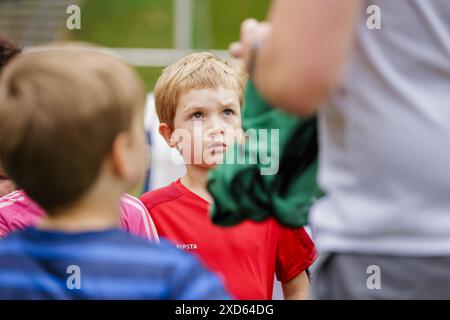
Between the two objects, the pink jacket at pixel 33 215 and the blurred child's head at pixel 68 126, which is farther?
the pink jacket at pixel 33 215

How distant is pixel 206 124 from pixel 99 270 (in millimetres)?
1434

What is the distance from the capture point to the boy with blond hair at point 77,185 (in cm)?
139

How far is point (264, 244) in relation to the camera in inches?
105

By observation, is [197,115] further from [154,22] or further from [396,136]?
[154,22]

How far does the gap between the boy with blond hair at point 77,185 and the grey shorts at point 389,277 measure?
0.65ft

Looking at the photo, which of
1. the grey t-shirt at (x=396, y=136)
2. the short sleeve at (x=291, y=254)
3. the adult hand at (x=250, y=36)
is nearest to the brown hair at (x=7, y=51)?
the short sleeve at (x=291, y=254)

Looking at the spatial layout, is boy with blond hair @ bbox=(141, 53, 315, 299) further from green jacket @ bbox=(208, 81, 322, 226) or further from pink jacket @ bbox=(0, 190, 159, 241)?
green jacket @ bbox=(208, 81, 322, 226)

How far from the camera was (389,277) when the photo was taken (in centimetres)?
140

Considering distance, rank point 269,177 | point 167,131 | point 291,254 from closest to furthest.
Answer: point 269,177 < point 291,254 < point 167,131

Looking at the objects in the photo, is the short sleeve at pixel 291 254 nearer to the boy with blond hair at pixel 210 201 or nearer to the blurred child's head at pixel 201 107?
the boy with blond hair at pixel 210 201

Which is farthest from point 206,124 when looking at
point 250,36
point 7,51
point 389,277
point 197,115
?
point 389,277

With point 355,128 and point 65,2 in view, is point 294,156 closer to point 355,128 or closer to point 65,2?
point 355,128

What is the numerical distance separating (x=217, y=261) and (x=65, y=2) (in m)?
12.3
